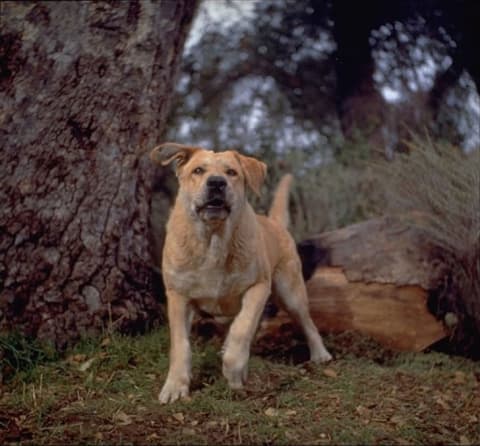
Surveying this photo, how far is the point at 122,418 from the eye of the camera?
3.75 metres

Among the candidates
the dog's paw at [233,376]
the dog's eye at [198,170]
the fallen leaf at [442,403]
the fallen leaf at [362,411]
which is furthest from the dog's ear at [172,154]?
the fallen leaf at [442,403]

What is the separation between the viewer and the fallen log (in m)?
5.80

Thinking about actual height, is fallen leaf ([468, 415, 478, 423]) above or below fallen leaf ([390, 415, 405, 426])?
below

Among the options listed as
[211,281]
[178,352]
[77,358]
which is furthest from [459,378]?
[77,358]

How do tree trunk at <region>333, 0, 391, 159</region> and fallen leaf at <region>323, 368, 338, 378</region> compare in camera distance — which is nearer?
fallen leaf at <region>323, 368, 338, 378</region>

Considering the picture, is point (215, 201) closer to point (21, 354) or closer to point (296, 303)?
point (296, 303)

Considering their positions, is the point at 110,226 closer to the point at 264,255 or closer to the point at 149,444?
the point at 264,255

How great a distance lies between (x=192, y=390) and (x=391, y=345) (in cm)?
211

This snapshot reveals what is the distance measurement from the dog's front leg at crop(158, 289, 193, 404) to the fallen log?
4.97ft

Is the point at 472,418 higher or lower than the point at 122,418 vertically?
lower

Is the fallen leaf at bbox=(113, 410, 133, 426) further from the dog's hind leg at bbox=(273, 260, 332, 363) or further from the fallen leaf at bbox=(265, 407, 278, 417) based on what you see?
the dog's hind leg at bbox=(273, 260, 332, 363)

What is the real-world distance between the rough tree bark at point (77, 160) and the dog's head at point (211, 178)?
866 millimetres

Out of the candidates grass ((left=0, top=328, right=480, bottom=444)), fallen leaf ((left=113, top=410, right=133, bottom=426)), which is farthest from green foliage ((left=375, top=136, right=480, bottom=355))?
fallen leaf ((left=113, top=410, right=133, bottom=426))

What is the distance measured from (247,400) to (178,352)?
0.58 metres
